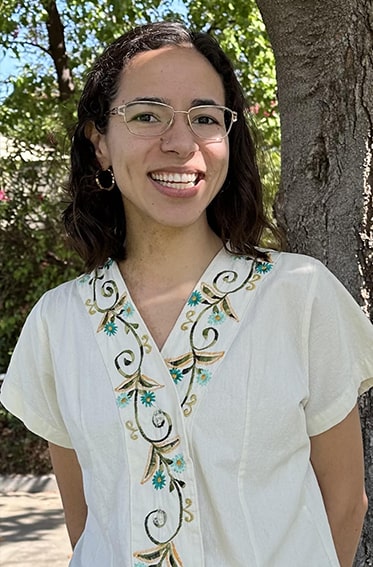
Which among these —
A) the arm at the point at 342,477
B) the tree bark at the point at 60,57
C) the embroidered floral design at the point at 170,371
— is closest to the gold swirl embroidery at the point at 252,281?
the embroidered floral design at the point at 170,371

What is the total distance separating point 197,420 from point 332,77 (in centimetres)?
100

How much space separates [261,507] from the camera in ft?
5.93

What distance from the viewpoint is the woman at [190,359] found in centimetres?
182

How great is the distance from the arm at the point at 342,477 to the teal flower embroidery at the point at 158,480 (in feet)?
1.07

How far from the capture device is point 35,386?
2072 millimetres

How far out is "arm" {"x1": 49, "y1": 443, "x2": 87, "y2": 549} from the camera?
84.3 inches

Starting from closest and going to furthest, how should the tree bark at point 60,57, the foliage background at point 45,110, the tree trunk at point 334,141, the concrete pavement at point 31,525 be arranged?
the tree trunk at point 334,141 → the concrete pavement at point 31,525 → the foliage background at point 45,110 → the tree bark at point 60,57

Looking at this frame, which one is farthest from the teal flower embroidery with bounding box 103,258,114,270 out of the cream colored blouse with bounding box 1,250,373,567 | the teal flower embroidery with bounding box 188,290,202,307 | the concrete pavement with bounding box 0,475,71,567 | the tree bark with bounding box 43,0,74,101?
the tree bark with bounding box 43,0,74,101

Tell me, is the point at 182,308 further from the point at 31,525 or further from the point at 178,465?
the point at 31,525

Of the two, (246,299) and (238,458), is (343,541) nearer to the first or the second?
(238,458)

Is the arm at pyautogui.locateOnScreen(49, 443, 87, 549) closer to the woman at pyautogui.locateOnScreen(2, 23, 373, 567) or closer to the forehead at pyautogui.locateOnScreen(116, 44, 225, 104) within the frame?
the woman at pyautogui.locateOnScreen(2, 23, 373, 567)

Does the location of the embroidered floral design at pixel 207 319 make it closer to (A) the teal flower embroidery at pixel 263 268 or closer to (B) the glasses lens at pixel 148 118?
(A) the teal flower embroidery at pixel 263 268

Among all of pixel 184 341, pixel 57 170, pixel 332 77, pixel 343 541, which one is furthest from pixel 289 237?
pixel 57 170

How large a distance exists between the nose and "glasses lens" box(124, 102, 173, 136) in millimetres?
16
